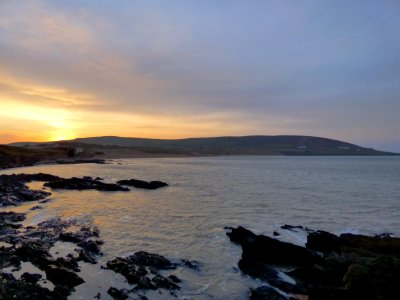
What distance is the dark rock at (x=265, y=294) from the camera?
640 inches

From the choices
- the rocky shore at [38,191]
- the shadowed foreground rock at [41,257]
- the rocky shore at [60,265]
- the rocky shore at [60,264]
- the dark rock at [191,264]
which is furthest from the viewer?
the rocky shore at [38,191]

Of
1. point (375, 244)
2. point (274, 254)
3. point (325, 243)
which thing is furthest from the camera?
point (325, 243)

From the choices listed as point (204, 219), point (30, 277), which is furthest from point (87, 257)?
point (204, 219)

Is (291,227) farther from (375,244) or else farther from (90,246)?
(90,246)

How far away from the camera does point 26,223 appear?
30.1 m

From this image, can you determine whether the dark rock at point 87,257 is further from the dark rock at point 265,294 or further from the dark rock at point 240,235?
the dark rock at point 240,235

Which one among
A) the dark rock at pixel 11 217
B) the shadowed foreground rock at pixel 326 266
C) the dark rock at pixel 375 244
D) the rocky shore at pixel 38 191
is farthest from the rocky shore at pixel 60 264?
the rocky shore at pixel 38 191

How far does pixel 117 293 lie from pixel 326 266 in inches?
386

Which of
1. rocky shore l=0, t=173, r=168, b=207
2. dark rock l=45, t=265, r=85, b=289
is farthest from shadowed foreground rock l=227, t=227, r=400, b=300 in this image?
rocky shore l=0, t=173, r=168, b=207

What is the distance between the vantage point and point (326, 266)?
18594 millimetres

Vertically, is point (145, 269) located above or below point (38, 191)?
above

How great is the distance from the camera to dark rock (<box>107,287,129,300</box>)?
1590cm

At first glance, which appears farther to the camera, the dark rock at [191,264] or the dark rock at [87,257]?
the dark rock at [191,264]

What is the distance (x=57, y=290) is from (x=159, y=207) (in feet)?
85.2
